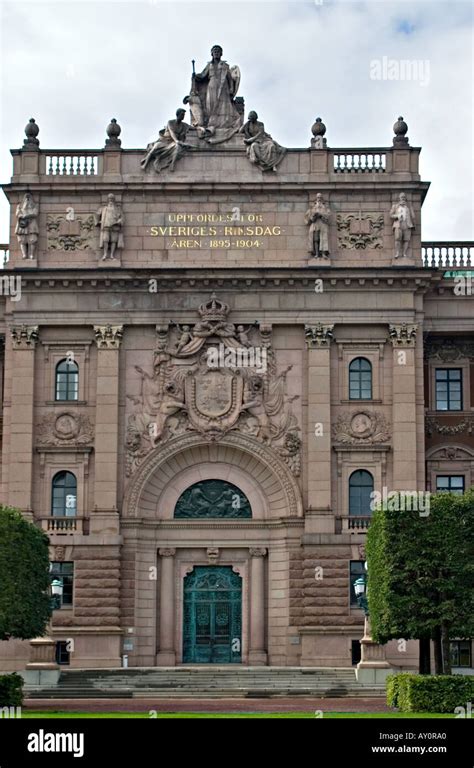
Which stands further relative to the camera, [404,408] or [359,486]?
[359,486]

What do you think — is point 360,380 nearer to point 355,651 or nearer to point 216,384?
point 216,384

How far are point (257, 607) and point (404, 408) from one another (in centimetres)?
1024

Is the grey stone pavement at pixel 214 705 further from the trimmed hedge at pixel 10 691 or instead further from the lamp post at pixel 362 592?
the lamp post at pixel 362 592

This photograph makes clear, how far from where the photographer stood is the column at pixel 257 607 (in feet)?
214

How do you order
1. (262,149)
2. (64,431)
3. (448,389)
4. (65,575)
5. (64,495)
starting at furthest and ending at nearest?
(448,389) < (262,149) < (64,431) < (64,495) < (65,575)

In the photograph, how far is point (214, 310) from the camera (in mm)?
66688

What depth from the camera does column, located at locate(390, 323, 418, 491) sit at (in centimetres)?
6556

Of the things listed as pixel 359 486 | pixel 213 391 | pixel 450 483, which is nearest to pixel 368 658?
pixel 359 486

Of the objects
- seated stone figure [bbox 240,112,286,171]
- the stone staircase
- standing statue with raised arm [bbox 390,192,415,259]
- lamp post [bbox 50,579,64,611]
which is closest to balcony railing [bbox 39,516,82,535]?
lamp post [bbox 50,579,64,611]

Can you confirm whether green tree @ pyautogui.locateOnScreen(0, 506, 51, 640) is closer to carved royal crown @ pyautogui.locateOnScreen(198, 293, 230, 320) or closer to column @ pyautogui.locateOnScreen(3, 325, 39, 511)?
column @ pyautogui.locateOnScreen(3, 325, 39, 511)

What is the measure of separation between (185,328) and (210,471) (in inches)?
241

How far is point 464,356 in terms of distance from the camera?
228ft

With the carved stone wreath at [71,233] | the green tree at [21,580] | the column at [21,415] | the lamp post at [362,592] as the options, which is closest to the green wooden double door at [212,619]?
the lamp post at [362,592]

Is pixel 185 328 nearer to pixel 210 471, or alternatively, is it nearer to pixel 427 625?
pixel 210 471
